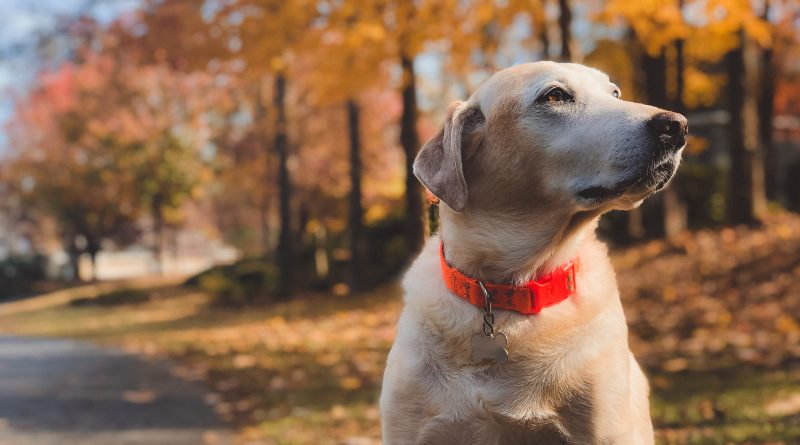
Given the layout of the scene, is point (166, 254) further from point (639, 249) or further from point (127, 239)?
point (639, 249)

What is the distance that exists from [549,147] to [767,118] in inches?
804

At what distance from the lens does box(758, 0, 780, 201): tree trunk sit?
66.2 ft

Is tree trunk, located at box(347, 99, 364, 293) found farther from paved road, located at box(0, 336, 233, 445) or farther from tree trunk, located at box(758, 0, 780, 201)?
tree trunk, located at box(758, 0, 780, 201)

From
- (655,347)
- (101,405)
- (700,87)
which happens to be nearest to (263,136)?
(700,87)

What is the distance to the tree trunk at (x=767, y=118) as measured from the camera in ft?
66.2

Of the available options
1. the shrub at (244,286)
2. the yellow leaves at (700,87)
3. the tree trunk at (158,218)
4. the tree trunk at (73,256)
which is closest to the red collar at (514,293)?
the yellow leaves at (700,87)

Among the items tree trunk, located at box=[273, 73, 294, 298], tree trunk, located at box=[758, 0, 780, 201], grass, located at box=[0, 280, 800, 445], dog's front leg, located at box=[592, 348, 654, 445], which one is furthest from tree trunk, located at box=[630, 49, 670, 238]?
dog's front leg, located at box=[592, 348, 654, 445]

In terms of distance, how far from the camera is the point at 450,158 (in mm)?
2781

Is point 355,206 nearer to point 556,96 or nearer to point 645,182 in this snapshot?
point 556,96

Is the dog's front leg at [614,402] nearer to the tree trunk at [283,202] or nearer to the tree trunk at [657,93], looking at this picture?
the tree trunk at [657,93]

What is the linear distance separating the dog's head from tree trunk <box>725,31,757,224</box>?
1104cm

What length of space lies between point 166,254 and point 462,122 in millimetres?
48943

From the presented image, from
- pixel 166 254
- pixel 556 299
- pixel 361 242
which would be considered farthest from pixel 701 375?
pixel 166 254

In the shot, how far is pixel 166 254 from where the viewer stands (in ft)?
162
